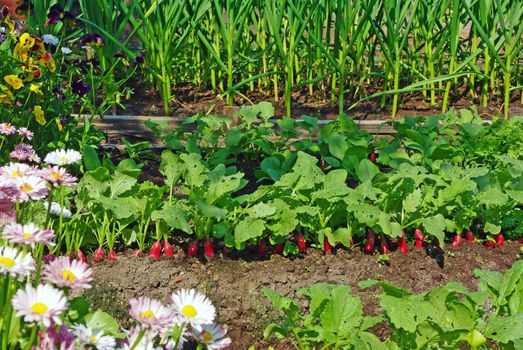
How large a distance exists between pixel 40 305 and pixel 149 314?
16cm

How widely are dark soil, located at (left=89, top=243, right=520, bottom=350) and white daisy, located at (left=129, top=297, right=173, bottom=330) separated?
1260 millimetres

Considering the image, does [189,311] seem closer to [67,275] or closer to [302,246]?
[67,275]

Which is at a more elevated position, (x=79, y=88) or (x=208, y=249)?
(x=79, y=88)

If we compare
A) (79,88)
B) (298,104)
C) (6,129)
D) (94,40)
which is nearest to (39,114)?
(6,129)

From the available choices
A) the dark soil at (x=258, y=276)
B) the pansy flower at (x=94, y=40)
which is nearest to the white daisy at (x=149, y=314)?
the dark soil at (x=258, y=276)

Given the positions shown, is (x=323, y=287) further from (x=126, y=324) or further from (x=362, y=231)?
(x=362, y=231)

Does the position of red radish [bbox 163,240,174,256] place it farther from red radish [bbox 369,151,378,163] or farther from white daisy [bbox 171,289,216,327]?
white daisy [bbox 171,289,216,327]

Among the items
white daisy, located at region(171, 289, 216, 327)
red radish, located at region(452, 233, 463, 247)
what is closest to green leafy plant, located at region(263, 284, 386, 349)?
white daisy, located at region(171, 289, 216, 327)

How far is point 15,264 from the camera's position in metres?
1.21

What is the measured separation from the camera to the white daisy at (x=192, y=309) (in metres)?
1.21

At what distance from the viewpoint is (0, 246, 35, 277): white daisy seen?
1194 millimetres

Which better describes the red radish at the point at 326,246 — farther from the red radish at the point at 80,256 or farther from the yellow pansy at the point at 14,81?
the yellow pansy at the point at 14,81

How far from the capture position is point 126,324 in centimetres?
248

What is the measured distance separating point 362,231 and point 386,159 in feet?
1.82
